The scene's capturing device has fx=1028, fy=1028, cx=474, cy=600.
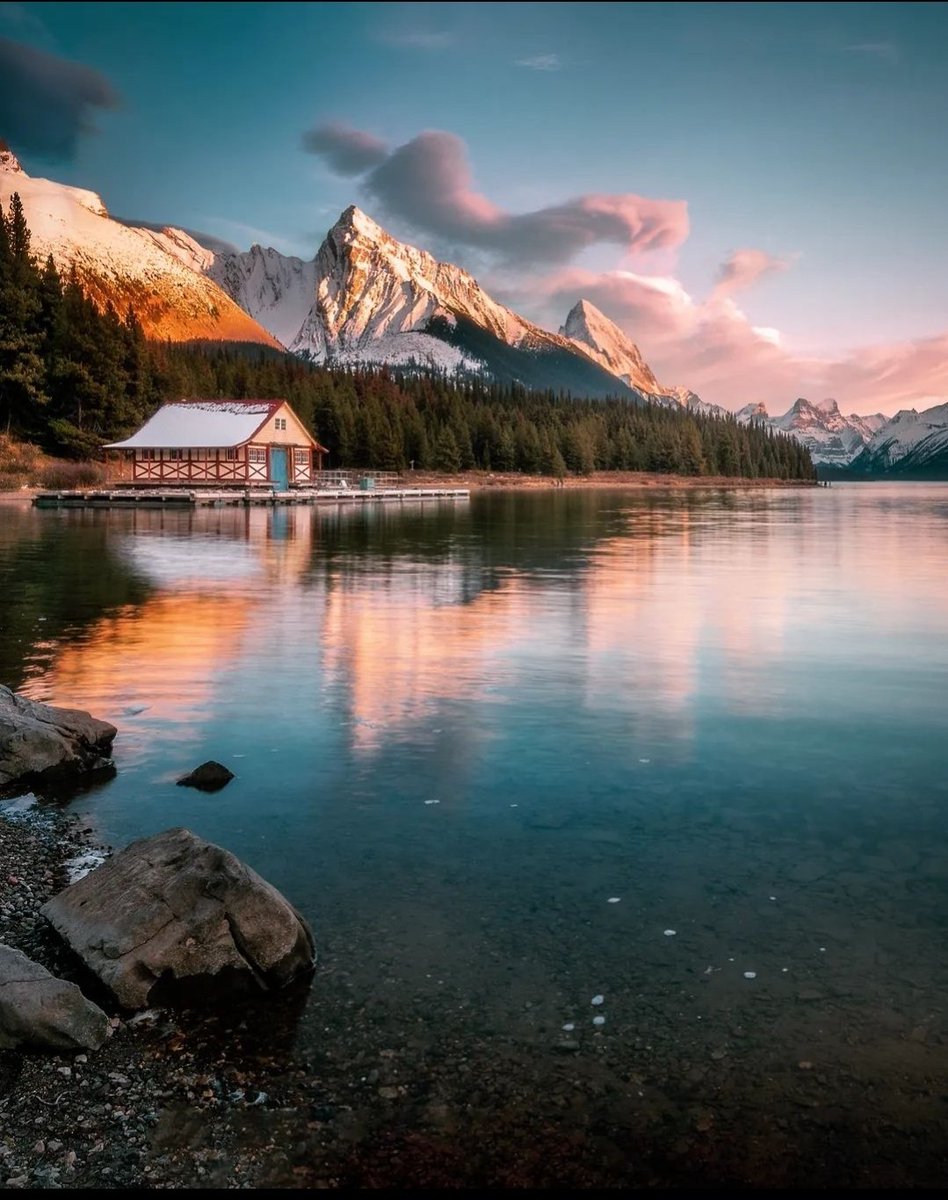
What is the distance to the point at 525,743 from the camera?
41.6 feet

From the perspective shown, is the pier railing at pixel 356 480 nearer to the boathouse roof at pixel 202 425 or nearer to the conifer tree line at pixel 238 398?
the conifer tree line at pixel 238 398

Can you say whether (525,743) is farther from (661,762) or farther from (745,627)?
(745,627)

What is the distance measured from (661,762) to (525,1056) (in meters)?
6.19

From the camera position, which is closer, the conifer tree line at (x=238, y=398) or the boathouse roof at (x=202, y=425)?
the boathouse roof at (x=202, y=425)

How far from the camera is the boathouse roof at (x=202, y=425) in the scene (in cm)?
8362

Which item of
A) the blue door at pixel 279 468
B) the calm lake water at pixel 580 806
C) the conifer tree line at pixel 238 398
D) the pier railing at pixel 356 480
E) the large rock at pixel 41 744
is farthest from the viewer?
the pier railing at pixel 356 480

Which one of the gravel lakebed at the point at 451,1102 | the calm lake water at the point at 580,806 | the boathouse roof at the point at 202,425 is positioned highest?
the boathouse roof at the point at 202,425

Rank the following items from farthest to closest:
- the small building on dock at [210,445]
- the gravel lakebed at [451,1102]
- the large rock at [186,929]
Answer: the small building on dock at [210,445] < the large rock at [186,929] < the gravel lakebed at [451,1102]

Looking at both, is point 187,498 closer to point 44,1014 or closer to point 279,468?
point 279,468

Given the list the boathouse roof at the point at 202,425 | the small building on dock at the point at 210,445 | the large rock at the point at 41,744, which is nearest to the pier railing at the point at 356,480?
the small building on dock at the point at 210,445

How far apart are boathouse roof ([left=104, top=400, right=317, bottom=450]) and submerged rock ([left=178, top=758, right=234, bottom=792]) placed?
74.4 metres

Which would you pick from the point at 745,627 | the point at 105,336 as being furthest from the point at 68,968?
the point at 105,336

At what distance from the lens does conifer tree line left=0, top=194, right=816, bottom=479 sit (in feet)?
276

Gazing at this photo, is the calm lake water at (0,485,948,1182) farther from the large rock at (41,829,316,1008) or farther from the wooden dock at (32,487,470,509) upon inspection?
the wooden dock at (32,487,470,509)
